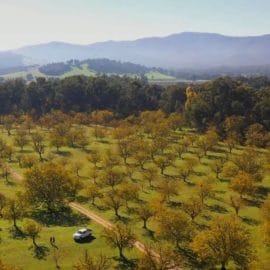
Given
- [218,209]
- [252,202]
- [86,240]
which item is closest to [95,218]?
[86,240]

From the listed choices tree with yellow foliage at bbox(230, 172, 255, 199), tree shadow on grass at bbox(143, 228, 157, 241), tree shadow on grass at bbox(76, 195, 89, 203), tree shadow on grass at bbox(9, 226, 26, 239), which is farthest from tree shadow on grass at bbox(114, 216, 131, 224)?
tree with yellow foliage at bbox(230, 172, 255, 199)

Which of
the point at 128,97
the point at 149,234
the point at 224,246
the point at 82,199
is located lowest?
the point at 149,234

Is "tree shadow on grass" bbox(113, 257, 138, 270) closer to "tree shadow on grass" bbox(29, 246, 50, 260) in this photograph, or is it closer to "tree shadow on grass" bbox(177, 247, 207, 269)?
"tree shadow on grass" bbox(177, 247, 207, 269)

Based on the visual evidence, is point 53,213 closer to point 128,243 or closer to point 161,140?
point 128,243

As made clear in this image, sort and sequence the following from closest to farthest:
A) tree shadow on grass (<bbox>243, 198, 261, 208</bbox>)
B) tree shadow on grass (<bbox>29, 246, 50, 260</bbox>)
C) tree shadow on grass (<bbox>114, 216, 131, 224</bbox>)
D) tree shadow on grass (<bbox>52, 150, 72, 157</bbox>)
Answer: tree shadow on grass (<bbox>29, 246, 50, 260</bbox>)
tree shadow on grass (<bbox>114, 216, 131, 224</bbox>)
tree shadow on grass (<bbox>243, 198, 261, 208</bbox>)
tree shadow on grass (<bbox>52, 150, 72, 157</bbox>)

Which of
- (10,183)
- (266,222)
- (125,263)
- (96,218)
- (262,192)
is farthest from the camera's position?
(10,183)

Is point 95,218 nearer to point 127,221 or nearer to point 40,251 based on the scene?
point 127,221
